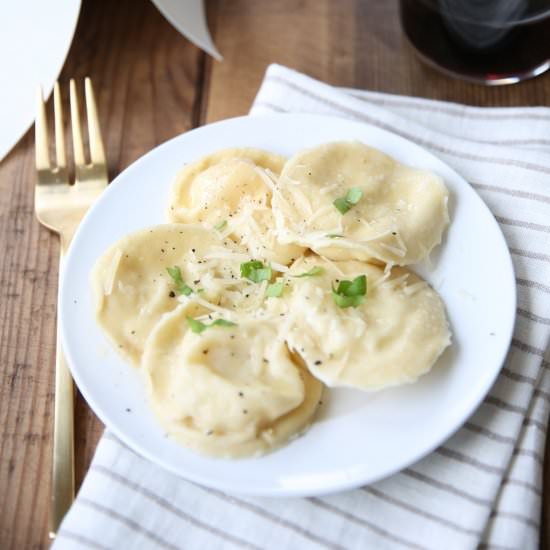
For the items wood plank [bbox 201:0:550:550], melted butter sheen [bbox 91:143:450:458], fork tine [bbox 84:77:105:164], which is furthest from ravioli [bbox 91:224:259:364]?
wood plank [bbox 201:0:550:550]

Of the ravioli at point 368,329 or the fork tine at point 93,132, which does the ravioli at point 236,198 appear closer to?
the ravioli at point 368,329

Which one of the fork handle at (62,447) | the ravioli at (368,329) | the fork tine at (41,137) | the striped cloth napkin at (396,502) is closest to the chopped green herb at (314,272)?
the ravioli at (368,329)

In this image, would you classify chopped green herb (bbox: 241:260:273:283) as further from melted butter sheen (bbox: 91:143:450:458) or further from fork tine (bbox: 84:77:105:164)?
fork tine (bbox: 84:77:105:164)

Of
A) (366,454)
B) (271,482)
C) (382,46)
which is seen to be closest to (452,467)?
(366,454)

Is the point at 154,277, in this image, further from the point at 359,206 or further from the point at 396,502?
the point at 396,502

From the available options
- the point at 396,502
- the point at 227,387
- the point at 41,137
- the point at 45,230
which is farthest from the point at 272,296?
the point at 41,137
